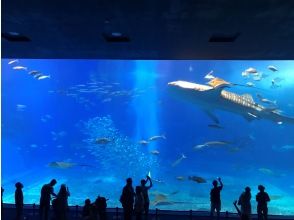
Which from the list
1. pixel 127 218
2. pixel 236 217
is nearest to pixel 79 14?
pixel 127 218

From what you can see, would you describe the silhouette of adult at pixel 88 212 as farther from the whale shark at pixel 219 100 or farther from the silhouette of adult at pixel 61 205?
the whale shark at pixel 219 100

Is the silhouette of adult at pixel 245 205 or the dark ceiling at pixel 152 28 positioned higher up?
the dark ceiling at pixel 152 28

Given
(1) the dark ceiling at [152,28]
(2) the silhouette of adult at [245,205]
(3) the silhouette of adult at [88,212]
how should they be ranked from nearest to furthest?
(3) the silhouette of adult at [88,212] < (1) the dark ceiling at [152,28] < (2) the silhouette of adult at [245,205]

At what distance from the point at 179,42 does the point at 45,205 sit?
499cm

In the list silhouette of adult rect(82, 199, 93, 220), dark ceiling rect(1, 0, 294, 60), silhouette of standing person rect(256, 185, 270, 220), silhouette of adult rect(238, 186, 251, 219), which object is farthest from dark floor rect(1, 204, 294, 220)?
dark ceiling rect(1, 0, 294, 60)

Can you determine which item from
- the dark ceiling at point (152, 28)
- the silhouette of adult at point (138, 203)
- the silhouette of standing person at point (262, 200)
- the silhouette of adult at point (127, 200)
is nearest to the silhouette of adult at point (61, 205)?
the silhouette of adult at point (127, 200)

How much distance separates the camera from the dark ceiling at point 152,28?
6039 millimetres

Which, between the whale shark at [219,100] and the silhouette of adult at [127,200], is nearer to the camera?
the silhouette of adult at [127,200]

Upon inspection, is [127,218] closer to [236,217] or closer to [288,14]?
[236,217]

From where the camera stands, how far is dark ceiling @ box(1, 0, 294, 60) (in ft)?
19.8

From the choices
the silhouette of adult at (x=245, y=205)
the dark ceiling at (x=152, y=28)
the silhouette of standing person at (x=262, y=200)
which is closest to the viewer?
the dark ceiling at (x=152, y=28)

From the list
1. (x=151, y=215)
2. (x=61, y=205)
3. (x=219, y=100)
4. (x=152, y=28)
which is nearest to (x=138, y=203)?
(x=61, y=205)

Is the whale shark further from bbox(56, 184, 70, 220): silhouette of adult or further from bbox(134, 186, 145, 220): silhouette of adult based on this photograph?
bbox(56, 184, 70, 220): silhouette of adult

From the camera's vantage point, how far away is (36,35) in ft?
26.0
